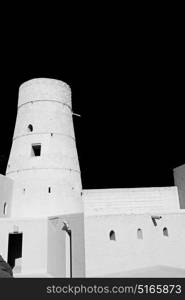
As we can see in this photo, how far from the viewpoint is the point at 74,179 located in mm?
21734

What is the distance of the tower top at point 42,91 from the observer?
22.8 metres

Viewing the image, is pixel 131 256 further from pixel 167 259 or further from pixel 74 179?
pixel 74 179

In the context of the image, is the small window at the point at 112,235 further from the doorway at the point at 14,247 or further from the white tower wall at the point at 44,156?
the doorway at the point at 14,247

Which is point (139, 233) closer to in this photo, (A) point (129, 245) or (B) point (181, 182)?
(A) point (129, 245)

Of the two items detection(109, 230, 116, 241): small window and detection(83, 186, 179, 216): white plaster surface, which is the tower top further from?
detection(109, 230, 116, 241): small window

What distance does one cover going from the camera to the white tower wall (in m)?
20.3

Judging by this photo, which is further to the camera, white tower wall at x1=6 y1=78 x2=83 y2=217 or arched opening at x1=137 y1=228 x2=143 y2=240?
white tower wall at x1=6 y1=78 x2=83 y2=217

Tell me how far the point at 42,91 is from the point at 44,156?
217 inches

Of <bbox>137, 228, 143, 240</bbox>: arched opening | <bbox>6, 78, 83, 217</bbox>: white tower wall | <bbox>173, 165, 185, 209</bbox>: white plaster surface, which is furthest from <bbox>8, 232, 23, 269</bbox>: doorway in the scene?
<bbox>173, 165, 185, 209</bbox>: white plaster surface

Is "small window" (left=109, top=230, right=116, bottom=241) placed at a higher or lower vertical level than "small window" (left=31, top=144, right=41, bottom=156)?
lower

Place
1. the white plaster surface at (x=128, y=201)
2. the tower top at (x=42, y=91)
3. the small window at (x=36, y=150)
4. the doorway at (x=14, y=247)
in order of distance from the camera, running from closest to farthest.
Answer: the doorway at (x=14, y=247) < the small window at (x=36, y=150) < the white plaster surface at (x=128, y=201) < the tower top at (x=42, y=91)

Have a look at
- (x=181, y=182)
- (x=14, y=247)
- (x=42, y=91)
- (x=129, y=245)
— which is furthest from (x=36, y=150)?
(x=181, y=182)

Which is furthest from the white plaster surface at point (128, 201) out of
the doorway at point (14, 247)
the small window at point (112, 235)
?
the doorway at point (14, 247)

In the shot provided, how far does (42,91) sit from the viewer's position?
74.9 ft
